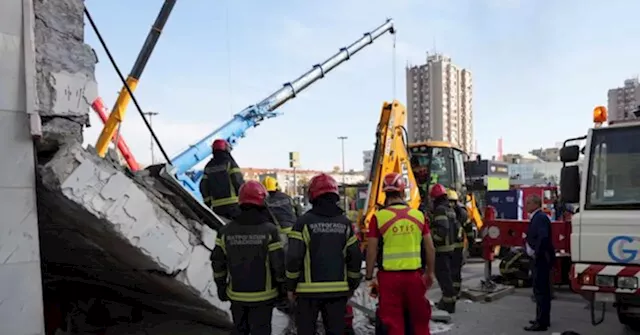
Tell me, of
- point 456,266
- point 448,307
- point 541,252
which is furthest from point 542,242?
point 456,266

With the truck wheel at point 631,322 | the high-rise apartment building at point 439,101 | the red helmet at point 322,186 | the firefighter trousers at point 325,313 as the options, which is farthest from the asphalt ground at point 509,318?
the high-rise apartment building at point 439,101

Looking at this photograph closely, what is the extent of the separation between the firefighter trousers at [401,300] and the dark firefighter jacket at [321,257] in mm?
352

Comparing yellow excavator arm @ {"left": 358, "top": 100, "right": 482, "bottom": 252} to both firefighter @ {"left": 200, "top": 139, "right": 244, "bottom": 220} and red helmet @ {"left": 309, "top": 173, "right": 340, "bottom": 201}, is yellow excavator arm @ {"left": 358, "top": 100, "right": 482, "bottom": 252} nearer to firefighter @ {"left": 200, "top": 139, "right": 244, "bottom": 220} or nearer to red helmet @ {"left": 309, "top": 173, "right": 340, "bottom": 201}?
firefighter @ {"left": 200, "top": 139, "right": 244, "bottom": 220}

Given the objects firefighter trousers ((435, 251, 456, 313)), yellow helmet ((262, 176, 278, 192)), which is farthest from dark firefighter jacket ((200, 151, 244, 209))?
firefighter trousers ((435, 251, 456, 313))

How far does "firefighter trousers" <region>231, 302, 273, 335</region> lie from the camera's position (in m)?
4.16

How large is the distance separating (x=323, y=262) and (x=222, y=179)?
7.98 ft

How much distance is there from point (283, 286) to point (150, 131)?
2.12m

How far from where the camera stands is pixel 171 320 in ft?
20.8

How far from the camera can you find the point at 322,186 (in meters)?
4.30

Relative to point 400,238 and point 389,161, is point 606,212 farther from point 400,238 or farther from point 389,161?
→ point 389,161

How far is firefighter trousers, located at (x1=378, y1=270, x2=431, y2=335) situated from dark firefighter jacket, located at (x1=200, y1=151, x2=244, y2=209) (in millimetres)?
2486

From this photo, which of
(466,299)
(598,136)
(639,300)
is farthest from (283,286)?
(466,299)

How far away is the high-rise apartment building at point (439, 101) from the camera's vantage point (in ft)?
172

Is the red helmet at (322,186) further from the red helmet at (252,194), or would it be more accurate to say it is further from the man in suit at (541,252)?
the man in suit at (541,252)
